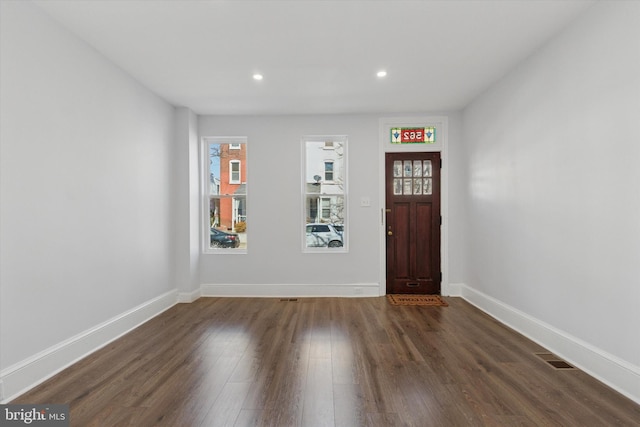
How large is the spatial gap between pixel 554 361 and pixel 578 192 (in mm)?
1433

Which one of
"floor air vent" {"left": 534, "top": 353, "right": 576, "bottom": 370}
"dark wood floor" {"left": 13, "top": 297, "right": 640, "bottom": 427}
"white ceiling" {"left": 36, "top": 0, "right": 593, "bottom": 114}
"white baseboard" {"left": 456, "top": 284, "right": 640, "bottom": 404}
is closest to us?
"dark wood floor" {"left": 13, "top": 297, "right": 640, "bottom": 427}

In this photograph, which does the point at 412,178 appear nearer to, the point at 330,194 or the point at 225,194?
the point at 330,194

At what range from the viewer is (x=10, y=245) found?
6.75ft

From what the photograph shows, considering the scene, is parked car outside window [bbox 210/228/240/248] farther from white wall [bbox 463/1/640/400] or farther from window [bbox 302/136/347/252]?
white wall [bbox 463/1/640/400]

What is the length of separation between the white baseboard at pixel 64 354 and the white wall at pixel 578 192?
4196mm

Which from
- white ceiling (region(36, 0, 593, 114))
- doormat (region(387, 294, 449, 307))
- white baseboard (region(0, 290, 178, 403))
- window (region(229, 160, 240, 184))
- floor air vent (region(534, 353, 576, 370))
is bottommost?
doormat (region(387, 294, 449, 307))

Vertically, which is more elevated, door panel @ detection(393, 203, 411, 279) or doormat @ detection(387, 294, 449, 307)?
door panel @ detection(393, 203, 411, 279)

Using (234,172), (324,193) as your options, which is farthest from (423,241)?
(234,172)

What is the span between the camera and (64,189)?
2.48 meters

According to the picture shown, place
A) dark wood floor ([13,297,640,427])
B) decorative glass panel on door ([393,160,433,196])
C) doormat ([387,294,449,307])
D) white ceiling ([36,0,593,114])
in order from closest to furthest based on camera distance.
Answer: dark wood floor ([13,297,640,427]), white ceiling ([36,0,593,114]), doormat ([387,294,449,307]), decorative glass panel on door ([393,160,433,196])

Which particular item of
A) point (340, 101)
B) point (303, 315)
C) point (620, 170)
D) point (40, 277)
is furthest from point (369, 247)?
point (40, 277)

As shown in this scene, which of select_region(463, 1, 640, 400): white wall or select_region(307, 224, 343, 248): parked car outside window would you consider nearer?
select_region(463, 1, 640, 400): white wall

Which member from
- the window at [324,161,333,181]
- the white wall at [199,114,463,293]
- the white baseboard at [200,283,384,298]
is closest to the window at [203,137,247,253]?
the white wall at [199,114,463,293]

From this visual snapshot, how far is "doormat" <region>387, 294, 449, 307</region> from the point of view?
13.7ft
